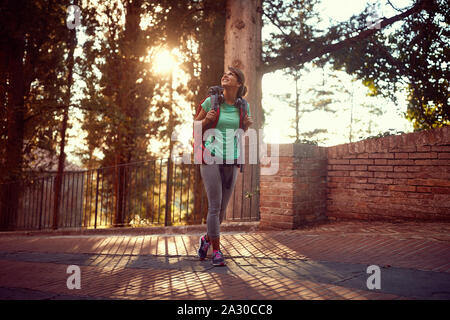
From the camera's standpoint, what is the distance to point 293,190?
17.5ft

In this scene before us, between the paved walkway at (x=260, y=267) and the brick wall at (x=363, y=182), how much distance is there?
40cm

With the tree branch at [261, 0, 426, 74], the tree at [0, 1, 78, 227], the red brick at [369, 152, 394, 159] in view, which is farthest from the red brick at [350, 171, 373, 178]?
the tree at [0, 1, 78, 227]

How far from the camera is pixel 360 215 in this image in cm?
568

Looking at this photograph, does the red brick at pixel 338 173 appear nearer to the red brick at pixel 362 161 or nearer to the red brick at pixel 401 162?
the red brick at pixel 362 161

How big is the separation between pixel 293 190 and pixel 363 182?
118cm

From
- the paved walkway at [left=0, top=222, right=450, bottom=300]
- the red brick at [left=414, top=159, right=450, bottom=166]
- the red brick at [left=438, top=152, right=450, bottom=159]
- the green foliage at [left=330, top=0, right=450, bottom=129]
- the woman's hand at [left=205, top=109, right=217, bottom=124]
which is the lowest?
the paved walkway at [left=0, top=222, right=450, bottom=300]

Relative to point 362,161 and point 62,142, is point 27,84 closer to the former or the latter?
point 62,142

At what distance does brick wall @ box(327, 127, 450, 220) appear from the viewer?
5.04 meters

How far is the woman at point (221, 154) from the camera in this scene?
364cm

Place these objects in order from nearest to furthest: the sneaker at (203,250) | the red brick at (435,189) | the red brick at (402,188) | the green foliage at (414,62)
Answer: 1. the sneaker at (203,250)
2. the red brick at (435,189)
3. the red brick at (402,188)
4. the green foliage at (414,62)

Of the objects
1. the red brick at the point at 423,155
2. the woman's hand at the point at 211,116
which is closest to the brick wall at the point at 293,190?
the red brick at the point at 423,155

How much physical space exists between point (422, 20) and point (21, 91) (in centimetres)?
1189

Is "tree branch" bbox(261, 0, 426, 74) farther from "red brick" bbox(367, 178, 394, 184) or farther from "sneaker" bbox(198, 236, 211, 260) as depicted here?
"sneaker" bbox(198, 236, 211, 260)

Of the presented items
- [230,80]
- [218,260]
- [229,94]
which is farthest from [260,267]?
[230,80]
